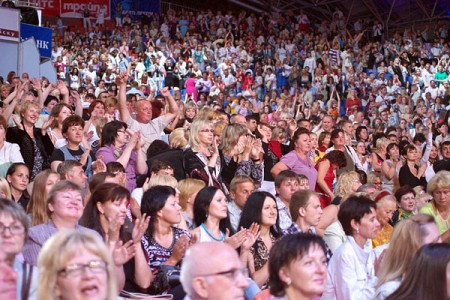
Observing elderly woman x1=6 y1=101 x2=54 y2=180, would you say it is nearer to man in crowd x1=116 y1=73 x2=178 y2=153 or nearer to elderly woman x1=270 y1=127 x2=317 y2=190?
man in crowd x1=116 y1=73 x2=178 y2=153

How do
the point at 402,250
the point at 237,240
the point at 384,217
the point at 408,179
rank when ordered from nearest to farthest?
the point at 402,250, the point at 237,240, the point at 384,217, the point at 408,179

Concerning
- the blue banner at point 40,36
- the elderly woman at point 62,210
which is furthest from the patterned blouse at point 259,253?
the blue banner at point 40,36

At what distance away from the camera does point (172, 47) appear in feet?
95.0

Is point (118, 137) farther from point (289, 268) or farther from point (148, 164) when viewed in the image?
point (289, 268)

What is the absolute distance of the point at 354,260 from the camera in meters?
6.19

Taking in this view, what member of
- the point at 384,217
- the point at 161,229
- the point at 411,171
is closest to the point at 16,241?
the point at 161,229

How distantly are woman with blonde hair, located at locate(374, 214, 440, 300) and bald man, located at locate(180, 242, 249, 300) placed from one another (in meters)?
1.60

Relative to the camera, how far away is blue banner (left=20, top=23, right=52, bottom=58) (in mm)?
19625

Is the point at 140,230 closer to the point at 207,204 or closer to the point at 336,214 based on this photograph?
the point at 207,204

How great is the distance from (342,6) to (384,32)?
9.95 feet

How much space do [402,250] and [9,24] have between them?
569 inches

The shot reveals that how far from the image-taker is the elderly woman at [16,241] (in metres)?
4.05

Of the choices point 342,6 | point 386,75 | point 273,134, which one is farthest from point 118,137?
point 342,6

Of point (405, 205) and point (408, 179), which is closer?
point (405, 205)
